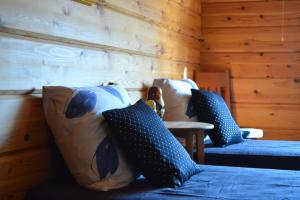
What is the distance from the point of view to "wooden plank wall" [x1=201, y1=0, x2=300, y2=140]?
4.00 m

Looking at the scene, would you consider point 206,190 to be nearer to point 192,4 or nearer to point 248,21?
point 192,4

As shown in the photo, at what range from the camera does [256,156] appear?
8.23 ft

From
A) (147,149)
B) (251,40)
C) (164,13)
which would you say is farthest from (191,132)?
(251,40)

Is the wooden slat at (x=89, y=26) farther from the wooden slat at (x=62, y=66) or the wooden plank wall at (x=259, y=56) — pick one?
the wooden plank wall at (x=259, y=56)

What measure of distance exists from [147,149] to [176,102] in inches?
49.3

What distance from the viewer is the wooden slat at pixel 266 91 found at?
4.00 m

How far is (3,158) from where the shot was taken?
1.65 meters

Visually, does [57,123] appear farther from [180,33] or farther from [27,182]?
[180,33]

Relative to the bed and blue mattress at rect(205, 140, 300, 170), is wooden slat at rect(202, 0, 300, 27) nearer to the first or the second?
the bed

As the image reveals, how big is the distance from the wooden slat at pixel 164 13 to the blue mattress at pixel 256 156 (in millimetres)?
1003

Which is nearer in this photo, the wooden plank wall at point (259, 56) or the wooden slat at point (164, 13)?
the wooden slat at point (164, 13)

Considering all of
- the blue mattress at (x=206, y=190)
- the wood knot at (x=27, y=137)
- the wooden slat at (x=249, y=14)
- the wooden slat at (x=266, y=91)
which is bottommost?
the blue mattress at (x=206, y=190)

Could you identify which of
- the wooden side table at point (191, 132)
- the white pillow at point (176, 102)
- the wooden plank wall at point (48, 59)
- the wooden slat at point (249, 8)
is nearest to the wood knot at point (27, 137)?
the wooden plank wall at point (48, 59)

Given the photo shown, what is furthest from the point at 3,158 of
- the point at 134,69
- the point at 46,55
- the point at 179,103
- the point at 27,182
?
the point at 179,103
